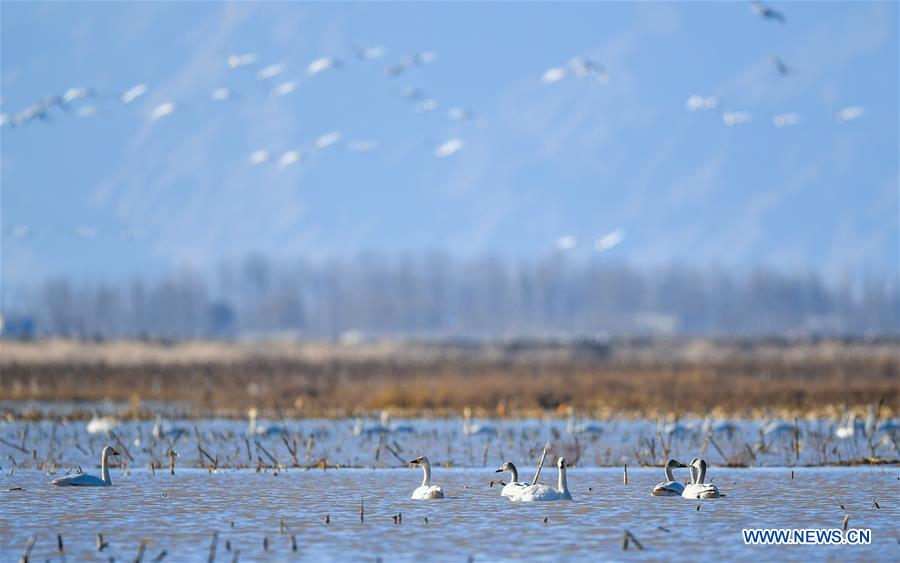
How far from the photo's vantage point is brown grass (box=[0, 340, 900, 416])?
133 feet

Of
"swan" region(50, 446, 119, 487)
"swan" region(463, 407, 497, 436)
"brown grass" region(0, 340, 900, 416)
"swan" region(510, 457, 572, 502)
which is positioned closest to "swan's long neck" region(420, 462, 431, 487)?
"swan" region(510, 457, 572, 502)

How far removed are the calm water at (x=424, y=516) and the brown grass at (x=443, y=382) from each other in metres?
12.4

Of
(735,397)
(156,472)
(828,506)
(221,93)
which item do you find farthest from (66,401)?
(828,506)

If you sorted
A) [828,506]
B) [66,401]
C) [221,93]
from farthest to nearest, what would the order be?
[221,93], [66,401], [828,506]

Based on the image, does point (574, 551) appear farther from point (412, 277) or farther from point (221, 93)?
point (412, 277)

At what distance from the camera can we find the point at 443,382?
151 feet

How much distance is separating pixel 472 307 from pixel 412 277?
8186mm

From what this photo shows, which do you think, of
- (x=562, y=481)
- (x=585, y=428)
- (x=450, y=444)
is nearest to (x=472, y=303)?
(x=585, y=428)

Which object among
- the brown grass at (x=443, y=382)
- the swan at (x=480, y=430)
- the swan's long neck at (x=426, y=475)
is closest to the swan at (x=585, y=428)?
the swan at (x=480, y=430)

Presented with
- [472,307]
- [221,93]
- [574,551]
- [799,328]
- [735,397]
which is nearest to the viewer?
[574,551]

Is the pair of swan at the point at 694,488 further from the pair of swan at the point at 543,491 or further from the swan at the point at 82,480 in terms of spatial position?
the swan at the point at 82,480

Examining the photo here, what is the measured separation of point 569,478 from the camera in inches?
941

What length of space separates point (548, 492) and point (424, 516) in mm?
1804

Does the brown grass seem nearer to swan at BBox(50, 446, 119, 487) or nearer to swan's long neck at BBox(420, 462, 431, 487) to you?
swan at BBox(50, 446, 119, 487)
